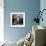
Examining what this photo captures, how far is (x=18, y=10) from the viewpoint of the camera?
507cm

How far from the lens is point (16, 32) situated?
5.10 meters

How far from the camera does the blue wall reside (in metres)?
5.02

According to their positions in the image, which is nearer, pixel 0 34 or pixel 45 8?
pixel 45 8

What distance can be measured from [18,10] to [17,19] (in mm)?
341

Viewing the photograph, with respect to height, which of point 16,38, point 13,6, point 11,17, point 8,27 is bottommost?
point 16,38

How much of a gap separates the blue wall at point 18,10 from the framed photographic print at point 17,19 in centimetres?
11

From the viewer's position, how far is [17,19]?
5.10m

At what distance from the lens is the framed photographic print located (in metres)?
5.07

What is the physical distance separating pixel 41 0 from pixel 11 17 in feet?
4.22

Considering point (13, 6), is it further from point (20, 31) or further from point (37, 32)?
point (37, 32)

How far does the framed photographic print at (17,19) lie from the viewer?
507 centimetres

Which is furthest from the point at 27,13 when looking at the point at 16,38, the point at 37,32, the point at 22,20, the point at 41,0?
the point at 37,32

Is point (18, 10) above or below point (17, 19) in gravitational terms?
above

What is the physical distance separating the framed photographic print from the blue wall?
113mm
